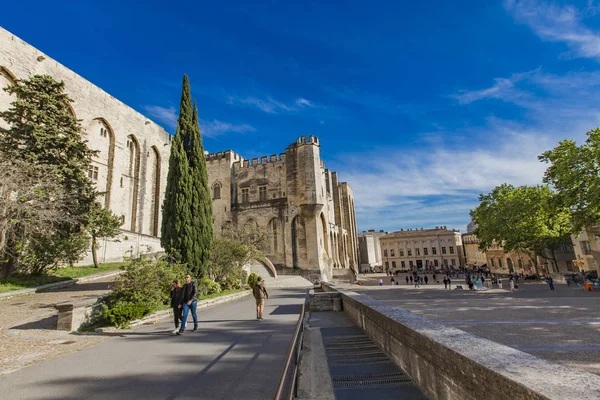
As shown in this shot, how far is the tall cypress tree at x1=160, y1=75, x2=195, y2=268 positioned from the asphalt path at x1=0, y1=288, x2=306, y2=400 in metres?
6.49

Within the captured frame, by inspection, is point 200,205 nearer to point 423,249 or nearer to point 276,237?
point 276,237

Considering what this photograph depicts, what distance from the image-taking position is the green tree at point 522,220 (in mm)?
27250

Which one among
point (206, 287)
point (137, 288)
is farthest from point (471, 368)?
point (206, 287)

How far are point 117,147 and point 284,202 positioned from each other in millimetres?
17401

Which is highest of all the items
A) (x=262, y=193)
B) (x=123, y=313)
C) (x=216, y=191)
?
(x=216, y=191)

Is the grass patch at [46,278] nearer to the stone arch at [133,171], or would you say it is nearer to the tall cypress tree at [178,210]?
the tall cypress tree at [178,210]

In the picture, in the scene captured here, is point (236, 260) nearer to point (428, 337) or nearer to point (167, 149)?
point (428, 337)

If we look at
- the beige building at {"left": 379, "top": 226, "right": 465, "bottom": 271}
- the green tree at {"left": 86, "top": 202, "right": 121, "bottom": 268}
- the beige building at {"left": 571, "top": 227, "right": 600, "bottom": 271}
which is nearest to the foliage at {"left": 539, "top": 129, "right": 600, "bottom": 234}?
the beige building at {"left": 571, "top": 227, "right": 600, "bottom": 271}

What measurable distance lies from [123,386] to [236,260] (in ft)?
51.8

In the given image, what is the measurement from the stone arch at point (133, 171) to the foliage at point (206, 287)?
1736 cm

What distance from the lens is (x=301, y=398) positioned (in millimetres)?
3199

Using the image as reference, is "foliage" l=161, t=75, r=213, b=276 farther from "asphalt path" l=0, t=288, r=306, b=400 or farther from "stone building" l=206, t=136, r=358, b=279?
"stone building" l=206, t=136, r=358, b=279

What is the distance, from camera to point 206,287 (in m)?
14.5

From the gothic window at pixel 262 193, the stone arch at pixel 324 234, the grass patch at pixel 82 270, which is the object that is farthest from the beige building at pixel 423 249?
the grass patch at pixel 82 270
